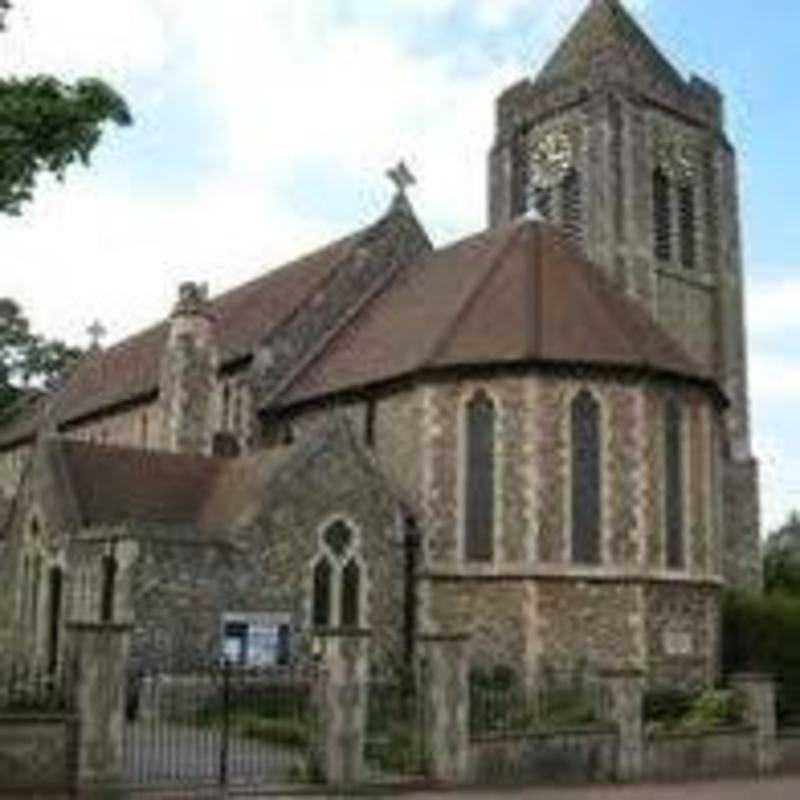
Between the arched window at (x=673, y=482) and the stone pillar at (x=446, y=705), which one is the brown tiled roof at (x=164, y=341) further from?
A: the stone pillar at (x=446, y=705)

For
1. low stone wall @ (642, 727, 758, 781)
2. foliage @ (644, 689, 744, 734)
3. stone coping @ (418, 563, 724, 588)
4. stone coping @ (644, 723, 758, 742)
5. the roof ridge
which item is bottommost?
low stone wall @ (642, 727, 758, 781)

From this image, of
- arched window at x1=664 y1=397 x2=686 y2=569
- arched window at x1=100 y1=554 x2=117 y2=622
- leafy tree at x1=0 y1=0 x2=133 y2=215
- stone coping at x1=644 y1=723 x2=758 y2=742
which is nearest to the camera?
leafy tree at x1=0 y1=0 x2=133 y2=215

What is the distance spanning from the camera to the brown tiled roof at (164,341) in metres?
37.8

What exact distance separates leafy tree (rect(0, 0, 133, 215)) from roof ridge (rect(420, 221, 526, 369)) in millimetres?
14808

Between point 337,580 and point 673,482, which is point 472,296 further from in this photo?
point 337,580

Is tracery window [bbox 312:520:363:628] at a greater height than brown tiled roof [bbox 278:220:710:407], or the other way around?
brown tiled roof [bbox 278:220:710:407]

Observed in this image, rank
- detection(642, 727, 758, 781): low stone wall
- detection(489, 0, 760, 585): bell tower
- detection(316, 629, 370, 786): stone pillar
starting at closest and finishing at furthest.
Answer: detection(316, 629, 370, 786): stone pillar → detection(642, 727, 758, 781): low stone wall → detection(489, 0, 760, 585): bell tower

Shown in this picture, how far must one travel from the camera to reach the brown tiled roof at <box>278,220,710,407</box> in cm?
3095

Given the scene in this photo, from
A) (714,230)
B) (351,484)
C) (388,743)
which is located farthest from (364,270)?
(388,743)

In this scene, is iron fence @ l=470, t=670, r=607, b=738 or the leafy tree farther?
iron fence @ l=470, t=670, r=607, b=738

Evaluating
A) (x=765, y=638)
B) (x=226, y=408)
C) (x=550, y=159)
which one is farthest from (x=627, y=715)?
(x=550, y=159)

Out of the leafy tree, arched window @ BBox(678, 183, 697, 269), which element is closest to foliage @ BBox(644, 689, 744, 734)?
the leafy tree

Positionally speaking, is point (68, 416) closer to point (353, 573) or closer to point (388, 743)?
point (353, 573)

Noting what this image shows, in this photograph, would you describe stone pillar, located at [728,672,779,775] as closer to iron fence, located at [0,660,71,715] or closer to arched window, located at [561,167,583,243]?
iron fence, located at [0,660,71,715]
